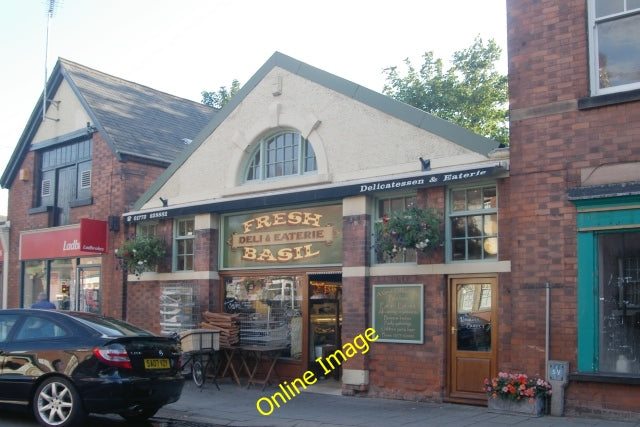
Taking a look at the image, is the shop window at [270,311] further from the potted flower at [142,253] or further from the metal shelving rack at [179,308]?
the potted flower at [142,253]

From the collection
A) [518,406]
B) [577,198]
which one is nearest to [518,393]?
[518,406]

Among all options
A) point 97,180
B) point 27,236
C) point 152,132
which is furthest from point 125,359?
point 27,236

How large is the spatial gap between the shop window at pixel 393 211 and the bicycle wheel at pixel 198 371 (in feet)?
12.6

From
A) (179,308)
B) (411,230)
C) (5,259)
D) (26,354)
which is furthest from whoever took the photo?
(5,259)

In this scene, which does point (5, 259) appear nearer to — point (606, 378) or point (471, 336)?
point (471, 336)

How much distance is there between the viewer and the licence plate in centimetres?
891

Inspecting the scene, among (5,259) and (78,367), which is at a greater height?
(5,259)

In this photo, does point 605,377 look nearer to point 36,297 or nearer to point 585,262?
point 585,262

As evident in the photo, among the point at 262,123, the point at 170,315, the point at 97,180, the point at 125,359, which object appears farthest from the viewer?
the point at 97,180

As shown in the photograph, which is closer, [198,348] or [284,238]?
[198,348]

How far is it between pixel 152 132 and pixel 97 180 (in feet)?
7.14

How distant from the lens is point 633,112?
8.92 meters

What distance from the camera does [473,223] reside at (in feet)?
35.6

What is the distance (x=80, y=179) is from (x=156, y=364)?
10.2m
